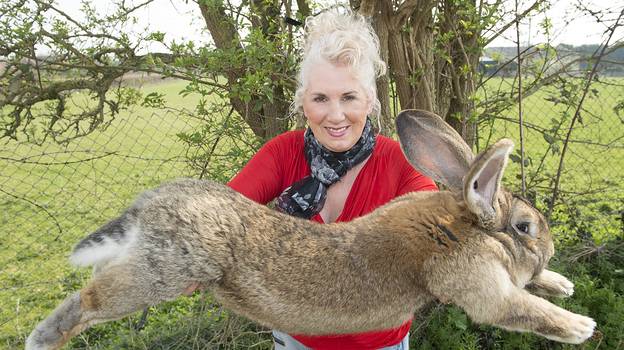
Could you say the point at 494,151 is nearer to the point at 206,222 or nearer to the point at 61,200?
the point at 206,222

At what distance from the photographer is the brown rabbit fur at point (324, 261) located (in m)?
2.09

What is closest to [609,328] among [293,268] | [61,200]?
[293,268]

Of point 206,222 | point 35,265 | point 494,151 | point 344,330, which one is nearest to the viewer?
point 494,151

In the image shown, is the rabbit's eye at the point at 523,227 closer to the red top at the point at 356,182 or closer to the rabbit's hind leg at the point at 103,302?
the red top at the point at 356,182

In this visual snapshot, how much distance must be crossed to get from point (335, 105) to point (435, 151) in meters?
0.52

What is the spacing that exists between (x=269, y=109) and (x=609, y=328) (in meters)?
2.97

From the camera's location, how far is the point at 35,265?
6293mm

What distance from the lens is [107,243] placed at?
2146mm

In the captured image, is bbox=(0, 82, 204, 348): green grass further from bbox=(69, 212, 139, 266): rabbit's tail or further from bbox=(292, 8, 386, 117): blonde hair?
bbox=(69, 212, 139, 266): rabbit's tail

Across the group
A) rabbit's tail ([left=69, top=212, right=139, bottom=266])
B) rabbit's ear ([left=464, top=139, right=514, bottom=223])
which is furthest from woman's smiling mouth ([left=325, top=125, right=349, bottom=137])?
rabbit's tail ([left=69, top=212, right=139, bottom=266])

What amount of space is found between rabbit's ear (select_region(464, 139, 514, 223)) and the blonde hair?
0.79m

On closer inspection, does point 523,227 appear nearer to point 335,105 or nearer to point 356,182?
point 356,182

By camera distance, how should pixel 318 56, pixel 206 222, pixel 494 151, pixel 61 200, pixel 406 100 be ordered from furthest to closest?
pixel 61 200, pixel 406 100, pixel 318 56, pixel 206 222, pixel 494 151

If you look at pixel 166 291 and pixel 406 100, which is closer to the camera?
pixel 166 291
